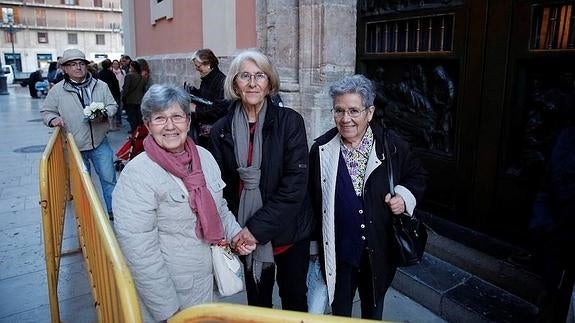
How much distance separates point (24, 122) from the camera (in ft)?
43.9

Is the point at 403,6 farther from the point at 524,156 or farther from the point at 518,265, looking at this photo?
the point at 518,265

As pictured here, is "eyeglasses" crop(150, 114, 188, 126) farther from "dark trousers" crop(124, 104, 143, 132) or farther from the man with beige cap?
"dark trousers" crop(124, 104, 143, 132)

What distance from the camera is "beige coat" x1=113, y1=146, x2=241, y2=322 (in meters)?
1.78

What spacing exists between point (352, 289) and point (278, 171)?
0.76m

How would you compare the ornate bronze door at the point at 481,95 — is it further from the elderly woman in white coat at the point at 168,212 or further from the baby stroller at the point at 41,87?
the baby stroller at the point at 41,87

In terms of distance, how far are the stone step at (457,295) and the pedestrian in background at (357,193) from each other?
89cm

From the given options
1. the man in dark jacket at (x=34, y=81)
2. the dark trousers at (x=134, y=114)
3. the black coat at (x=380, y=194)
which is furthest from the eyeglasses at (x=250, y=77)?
the man in dark jacket at (x=34, y=81)

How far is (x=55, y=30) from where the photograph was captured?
52.3 meters

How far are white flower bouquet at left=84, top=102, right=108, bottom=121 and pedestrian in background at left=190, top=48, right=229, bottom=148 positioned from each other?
909 millimetres

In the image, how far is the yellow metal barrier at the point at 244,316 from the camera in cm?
104

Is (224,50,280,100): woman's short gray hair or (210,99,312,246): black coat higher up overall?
(224,50,280,100): woman's short gray hair

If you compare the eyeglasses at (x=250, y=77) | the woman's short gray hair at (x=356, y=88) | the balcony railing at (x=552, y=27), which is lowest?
the woman's short gray hair at (x=356, y=88)

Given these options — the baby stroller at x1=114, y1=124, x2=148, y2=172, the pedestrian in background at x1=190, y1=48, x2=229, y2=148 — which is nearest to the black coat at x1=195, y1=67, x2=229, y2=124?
the pedestrian in background at x1=190, y1=48, x2=229, y2=148

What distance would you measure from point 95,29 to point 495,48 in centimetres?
5927
